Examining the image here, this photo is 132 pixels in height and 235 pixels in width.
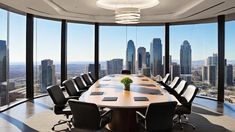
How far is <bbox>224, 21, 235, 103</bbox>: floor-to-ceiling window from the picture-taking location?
764 cm

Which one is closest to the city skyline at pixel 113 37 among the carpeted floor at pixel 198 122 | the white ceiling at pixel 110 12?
the white ceiling at pixel 110 12

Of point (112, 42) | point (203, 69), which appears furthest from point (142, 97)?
point (112, 42)

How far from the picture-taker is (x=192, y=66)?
9.08 m

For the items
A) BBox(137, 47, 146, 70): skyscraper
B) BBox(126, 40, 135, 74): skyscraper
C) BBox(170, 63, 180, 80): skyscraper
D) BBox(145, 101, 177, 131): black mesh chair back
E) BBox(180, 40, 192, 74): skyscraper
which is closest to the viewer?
BBox(145, 101, 177, 131): black mesh chair back

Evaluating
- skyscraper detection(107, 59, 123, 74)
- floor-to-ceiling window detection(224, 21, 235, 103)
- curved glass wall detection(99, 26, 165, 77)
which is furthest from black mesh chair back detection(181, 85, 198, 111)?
skyscraper detection(107, 59, 123, 74)

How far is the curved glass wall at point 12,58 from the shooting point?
255 inches

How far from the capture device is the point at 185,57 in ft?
30.5

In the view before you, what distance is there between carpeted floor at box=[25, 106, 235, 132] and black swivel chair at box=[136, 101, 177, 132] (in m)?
1.51

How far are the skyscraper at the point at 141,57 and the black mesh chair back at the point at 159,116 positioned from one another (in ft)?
22.7

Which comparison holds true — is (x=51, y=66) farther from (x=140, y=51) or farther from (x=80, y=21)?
(x=140, y=51)

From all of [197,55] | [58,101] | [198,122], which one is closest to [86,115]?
[58,101]

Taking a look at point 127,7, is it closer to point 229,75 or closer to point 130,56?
point 229,75

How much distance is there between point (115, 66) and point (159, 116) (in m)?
7.08

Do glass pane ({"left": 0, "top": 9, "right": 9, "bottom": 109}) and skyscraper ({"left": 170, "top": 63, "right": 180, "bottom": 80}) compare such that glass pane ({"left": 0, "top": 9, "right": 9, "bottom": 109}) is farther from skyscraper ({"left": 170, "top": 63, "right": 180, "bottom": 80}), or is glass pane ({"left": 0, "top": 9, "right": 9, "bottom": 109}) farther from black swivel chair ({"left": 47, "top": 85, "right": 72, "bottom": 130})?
skyscraper ({"left": 170, "top": 63, "right": 180, "bottom": 80})
